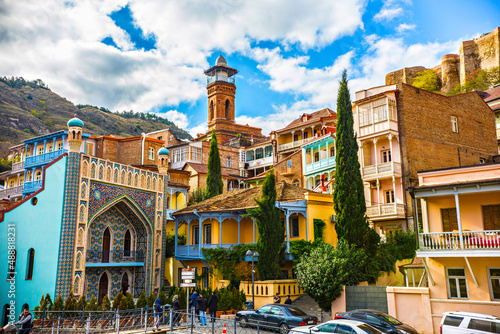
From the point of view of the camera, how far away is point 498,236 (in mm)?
16688

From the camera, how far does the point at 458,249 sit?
17281 millimetres

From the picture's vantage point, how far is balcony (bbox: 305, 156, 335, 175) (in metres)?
38.3

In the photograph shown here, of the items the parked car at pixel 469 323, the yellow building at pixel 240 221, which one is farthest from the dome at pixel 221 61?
the parked car at pixel 469 323

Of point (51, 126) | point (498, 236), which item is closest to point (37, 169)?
point (498, 236)

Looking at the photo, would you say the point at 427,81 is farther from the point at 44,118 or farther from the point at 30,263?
the point at 44,118

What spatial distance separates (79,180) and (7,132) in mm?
73732

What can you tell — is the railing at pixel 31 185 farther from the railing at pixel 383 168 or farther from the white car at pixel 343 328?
the white car at pixel 343 328

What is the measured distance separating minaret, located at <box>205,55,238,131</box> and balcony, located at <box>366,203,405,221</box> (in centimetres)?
4698

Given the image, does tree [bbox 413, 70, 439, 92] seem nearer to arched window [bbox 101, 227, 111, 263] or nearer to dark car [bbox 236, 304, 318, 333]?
arched window [bbox 101, 227, 111, 263]

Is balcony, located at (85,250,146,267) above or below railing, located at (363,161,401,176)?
below

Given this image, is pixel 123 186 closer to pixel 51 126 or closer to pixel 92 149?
pixel 92 149

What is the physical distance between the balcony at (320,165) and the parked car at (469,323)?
24110 millimetres

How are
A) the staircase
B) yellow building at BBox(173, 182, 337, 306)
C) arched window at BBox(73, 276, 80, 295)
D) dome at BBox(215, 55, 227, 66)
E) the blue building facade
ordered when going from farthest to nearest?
dome at BBox(215, 55, 227, 66), yellow building at BBox(173, 182, 337, 306), the blue building facade, arched window at BBox(73, 276, 80, 295), the staircase

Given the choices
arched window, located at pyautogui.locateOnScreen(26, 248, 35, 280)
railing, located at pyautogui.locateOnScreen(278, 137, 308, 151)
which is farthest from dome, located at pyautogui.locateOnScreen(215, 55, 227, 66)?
arched window, located at pyautogui.locateOnScreen(26, 248, 35, 280)
